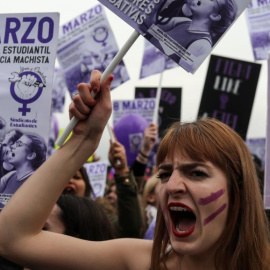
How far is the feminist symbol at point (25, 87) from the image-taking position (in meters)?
3.10

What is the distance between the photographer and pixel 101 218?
162 inches

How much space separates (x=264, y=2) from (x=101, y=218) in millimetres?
2780

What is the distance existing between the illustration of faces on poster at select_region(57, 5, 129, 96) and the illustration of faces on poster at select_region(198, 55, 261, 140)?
165 cm

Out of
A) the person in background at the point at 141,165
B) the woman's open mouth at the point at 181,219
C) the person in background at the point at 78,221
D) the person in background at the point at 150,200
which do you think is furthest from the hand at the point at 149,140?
the woman's open mouth at the point at 181,219

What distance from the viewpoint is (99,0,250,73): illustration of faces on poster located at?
105 inches

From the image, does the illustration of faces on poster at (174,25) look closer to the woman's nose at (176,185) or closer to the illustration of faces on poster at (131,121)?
the woman's nose at (176,185)

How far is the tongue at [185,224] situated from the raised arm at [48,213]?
0.23 m

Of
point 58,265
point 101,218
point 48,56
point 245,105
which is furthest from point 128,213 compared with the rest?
point 245,105

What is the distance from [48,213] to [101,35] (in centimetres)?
359

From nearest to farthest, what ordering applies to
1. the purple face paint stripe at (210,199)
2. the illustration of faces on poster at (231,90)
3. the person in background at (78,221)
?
the purple face paint stripe at (210,199)
the person in background at (78,221)
the illustration of faces on poster at (231,90)

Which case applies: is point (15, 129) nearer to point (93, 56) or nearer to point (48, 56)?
point (48, 56)

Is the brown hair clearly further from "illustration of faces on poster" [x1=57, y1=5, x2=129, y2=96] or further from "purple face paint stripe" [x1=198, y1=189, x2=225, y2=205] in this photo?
"illustration of faces on poster" [x1=57, y1=5, x2=129, y2=96]

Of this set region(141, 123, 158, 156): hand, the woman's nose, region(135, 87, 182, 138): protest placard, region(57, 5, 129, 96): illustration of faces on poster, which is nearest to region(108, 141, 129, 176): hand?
region(57, 5, 129, 96): illustration of faces on poster

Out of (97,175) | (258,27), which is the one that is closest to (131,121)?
(97,175)
